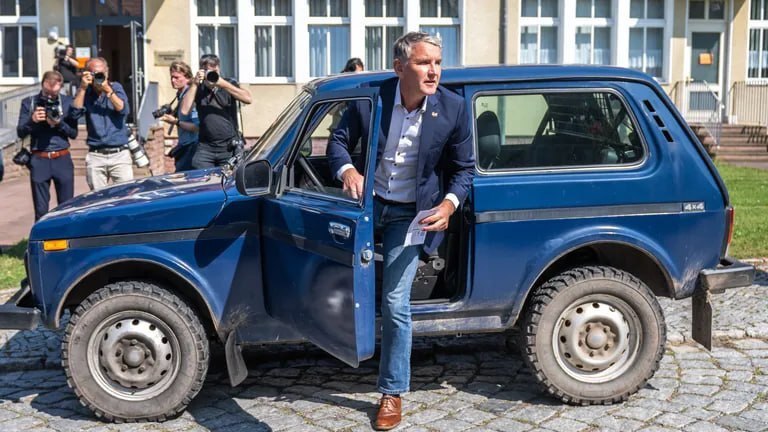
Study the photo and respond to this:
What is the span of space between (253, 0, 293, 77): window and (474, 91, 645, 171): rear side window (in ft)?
53.2

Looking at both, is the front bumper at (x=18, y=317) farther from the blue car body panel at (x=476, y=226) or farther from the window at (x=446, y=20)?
the window at (x=446, y=20)

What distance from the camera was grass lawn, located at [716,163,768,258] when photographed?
10.1m

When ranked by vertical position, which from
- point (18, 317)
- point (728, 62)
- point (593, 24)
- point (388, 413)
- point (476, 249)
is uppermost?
point (593, 24)

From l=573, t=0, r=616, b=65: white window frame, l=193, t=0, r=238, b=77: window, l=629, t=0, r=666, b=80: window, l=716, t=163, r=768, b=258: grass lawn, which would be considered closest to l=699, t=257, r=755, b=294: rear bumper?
l=716, t=163, r=768, b=258: grass lawn

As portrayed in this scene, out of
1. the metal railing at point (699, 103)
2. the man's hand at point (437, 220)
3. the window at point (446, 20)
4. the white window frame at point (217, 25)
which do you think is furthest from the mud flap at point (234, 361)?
the metal railing at point (699, 103)

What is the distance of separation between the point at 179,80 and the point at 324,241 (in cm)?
609

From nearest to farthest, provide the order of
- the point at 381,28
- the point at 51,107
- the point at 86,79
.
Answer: the point at 86,79
the point at 51,107
the point at 381,28

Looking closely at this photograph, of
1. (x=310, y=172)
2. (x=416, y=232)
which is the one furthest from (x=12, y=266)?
(x=416, y=232)

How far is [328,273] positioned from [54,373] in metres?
2.62

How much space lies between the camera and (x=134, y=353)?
5496mm

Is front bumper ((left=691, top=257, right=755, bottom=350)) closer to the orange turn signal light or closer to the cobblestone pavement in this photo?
the cobblestone pavement

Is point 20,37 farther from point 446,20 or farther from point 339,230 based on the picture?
point 339,230

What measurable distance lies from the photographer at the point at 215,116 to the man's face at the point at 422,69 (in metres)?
4.46

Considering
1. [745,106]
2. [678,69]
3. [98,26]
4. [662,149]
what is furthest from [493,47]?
[662,149]
